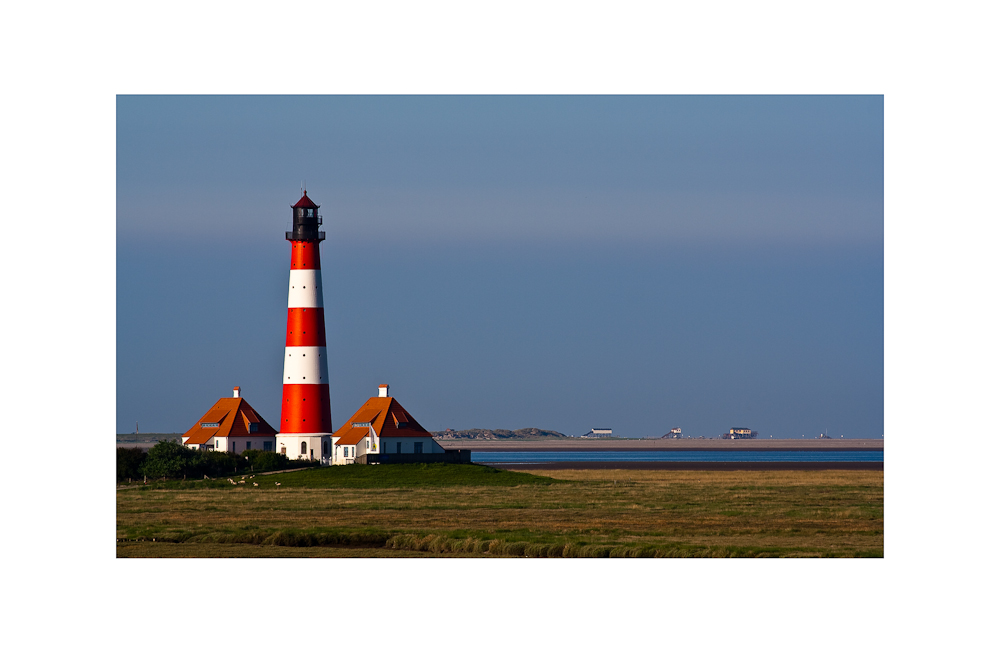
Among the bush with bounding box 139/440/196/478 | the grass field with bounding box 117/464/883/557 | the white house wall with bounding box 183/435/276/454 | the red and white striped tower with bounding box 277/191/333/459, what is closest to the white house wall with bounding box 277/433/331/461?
the red and white striped tower with bounding box 277/191/333/459

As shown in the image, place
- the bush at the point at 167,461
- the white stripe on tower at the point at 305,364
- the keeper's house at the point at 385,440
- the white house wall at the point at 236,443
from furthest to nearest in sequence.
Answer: the white house wall at the point at 236,443, the keeper's house at the point at 385,440, the white stripe on tower at the point at 305,364, the bush at the point at 167,461

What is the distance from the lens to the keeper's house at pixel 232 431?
6850 cm

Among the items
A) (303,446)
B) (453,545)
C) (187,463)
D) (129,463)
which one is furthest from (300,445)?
(453,545)

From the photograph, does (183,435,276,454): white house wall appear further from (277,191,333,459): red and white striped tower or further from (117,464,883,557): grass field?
(117,464,883,557): grass field

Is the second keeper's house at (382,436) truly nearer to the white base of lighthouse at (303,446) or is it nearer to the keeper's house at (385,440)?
the keeper's house at (385,440)

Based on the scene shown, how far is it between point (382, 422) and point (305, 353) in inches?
247

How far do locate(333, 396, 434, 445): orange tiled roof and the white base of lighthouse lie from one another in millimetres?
1619

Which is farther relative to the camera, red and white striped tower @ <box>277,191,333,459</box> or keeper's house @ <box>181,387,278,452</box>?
keeper's house @ <box>181,387,278,452</box>

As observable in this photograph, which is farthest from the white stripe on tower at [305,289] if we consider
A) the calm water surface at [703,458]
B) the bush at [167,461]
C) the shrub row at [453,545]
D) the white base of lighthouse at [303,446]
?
the calm water surface at [703,458]

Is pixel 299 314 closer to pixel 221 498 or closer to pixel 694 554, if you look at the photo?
pixel 221 498

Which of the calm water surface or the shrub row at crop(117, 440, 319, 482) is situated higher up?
the shrub row at crop(117, 440, 319, 482)

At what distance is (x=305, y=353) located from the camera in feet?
203

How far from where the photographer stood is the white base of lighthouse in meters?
63.0
